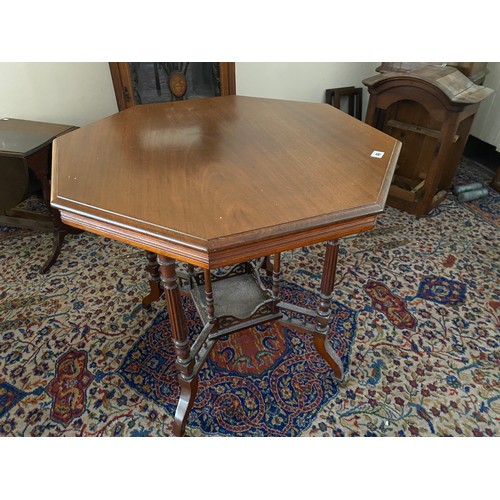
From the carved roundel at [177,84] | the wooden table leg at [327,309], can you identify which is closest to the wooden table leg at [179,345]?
the wooden table leg at [327,309]

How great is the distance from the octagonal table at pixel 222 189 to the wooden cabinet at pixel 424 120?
3.65 feet

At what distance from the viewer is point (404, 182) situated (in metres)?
2.91

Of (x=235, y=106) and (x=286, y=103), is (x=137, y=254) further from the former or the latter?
(x=286, y=103)

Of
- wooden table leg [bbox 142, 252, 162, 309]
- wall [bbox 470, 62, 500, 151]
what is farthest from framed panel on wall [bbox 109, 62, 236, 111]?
wall [bbox 470, 62, 500, 151]

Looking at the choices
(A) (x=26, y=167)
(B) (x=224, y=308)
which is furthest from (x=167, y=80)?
(B) (x=224, y=308)

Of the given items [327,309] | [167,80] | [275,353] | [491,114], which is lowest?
[275,353]

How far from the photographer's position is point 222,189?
976 mm

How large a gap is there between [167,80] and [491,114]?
9.03 ft

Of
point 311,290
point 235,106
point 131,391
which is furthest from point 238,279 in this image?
point 235,106

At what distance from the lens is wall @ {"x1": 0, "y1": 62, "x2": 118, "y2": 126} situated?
90.7 inches

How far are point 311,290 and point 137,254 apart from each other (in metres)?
1.13

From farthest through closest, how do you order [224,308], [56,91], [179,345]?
[56,91] → [224,308] → [179,345]

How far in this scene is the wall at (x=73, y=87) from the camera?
2316mm

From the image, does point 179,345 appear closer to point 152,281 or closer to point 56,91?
point 152,281
